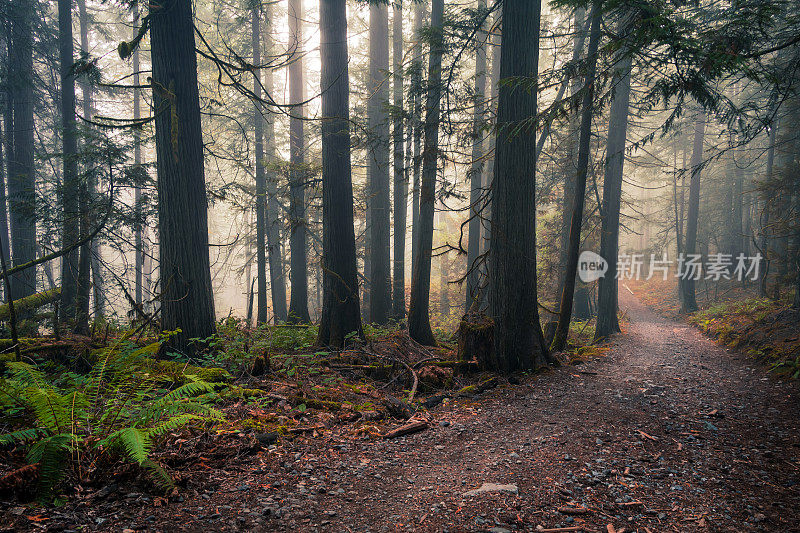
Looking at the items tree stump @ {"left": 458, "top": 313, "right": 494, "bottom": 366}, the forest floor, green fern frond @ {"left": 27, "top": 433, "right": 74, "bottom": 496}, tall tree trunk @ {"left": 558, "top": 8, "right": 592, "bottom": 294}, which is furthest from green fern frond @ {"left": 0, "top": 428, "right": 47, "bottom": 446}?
tall tree trunk @ {"left": 558, "top": 8, "right": 592, "bottom": 294}

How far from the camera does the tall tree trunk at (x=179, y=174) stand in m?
6.02

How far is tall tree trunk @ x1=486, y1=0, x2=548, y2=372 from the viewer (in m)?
6.73

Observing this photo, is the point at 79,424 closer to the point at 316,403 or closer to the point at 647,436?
the point at 316,403

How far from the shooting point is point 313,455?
381 centimetres

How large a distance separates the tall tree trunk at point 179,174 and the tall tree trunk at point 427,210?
4760 millimetres

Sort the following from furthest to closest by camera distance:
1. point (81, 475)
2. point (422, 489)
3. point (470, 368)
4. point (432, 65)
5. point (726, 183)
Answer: point (726, 183)
point (432, 65)
point (470, 368)
point (422, 489)
point (81, 475)

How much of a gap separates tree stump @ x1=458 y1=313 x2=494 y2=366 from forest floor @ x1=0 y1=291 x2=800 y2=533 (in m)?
1.25

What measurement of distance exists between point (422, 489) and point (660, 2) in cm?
694

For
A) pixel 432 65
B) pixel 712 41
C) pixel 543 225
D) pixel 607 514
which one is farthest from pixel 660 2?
pixel 543 225

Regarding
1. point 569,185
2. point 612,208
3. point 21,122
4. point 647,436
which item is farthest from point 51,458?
point 569,185

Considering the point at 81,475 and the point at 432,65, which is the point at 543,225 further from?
the point at 81,475

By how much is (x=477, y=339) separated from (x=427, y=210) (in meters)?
4.69

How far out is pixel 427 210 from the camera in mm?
10570

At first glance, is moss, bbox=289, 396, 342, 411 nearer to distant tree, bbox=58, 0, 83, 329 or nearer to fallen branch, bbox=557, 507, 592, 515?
fallen branch, bbox=557, 507, 592, 515
